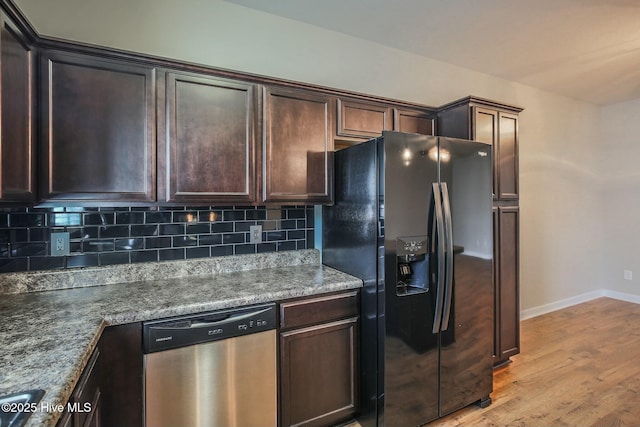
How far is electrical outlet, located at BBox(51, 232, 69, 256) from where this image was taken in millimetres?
1798

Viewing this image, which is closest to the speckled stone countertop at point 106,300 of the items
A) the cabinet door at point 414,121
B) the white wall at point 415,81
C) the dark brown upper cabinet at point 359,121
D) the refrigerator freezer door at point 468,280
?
the refrigerator freezer door at point 468,280

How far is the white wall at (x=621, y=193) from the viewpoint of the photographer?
4.23 metres

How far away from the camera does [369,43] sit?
9.05 feet

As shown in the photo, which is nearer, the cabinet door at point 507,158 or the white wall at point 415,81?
the white wall at point 415,81

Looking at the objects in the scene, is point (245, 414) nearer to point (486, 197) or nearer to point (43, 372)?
point (43, 372)

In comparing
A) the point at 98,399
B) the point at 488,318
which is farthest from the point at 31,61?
the point at 488,318

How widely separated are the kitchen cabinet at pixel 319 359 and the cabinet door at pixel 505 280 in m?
A: 1.43

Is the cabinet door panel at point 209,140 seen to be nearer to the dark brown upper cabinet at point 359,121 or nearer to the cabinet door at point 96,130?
the cabinet door at point 96,130

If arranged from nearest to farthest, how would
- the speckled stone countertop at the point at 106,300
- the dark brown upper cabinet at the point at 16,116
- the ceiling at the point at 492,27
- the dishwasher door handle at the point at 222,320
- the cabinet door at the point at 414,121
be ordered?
the speckled stone countertop at the point at 106,300 < the dark brown upper cabinet at the point at 16,116 < the dishwasher door handle at the point at 222,320 < the ceiling at the point at 492,27 < the cabinet door at the point at 414,121

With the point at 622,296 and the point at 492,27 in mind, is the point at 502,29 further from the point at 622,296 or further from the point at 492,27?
the point at 622,296

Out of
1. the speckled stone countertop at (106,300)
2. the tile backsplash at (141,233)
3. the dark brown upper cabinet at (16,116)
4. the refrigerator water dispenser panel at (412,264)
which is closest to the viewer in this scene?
the speckled stone countertop at (106,300)

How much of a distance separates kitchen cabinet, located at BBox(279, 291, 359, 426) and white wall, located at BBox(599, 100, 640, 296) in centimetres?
461

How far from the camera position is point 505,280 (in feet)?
8.87

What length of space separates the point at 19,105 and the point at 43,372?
1164mm
